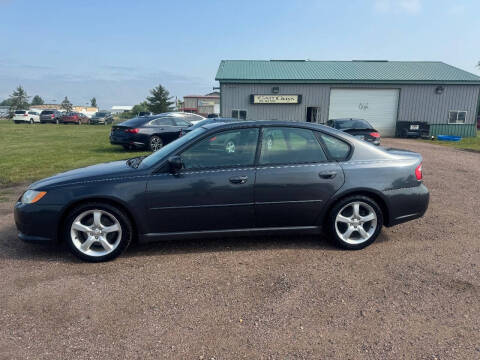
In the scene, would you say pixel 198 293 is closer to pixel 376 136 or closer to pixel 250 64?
pixel 376 136

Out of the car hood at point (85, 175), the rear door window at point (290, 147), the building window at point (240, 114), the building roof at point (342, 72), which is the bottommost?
the car hood at point (85, 175)

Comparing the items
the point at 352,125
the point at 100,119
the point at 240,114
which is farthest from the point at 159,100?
the point at 352,125

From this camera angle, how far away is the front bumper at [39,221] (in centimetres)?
377

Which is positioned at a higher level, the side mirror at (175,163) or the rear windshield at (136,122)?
the rear windshield at (136,122)

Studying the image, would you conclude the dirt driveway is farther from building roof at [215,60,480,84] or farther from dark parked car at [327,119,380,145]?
building roof at [215,60,480,84]

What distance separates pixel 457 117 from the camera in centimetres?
2531

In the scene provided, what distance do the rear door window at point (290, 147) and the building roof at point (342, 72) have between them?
21.7 m

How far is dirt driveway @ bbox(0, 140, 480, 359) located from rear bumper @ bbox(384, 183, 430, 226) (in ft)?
1.18

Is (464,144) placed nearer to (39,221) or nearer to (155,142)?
(155,142)

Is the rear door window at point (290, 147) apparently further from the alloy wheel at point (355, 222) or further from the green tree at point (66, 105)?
the green tree at point (66, 105)

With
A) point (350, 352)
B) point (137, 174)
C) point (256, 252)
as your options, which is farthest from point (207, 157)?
point (350, 352)

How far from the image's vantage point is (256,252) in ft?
13.5

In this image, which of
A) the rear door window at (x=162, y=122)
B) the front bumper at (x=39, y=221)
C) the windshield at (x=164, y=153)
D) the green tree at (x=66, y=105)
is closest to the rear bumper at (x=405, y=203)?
the windshield at (x=164, y=153)

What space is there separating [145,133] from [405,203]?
1042 cm
